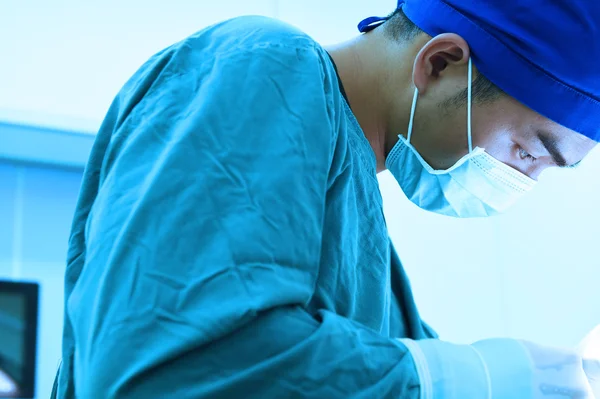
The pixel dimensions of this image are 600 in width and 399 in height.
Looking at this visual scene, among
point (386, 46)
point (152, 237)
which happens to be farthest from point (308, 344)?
point (386, 46)

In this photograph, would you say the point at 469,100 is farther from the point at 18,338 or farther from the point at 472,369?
the point at 18,338

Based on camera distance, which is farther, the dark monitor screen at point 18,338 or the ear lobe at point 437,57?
the dark monitor screen at point 18,338

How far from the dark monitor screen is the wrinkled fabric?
1.36 meters

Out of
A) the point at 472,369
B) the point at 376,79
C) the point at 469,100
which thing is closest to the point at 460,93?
the point at 469,100

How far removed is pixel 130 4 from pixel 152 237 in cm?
152

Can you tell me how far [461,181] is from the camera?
3.89ft

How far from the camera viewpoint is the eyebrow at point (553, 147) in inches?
43.3

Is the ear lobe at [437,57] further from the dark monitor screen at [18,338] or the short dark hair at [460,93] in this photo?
the dark monitor screen at [18,338]

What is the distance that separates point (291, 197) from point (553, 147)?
55 cm

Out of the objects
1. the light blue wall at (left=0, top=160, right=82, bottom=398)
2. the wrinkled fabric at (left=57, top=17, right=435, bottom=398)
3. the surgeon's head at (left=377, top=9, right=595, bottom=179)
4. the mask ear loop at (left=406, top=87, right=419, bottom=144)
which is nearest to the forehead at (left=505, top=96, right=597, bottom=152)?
the surgeon's head at (left=377, top=9, right=595, bottom=179)

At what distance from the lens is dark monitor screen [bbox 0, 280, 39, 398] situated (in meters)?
2.07

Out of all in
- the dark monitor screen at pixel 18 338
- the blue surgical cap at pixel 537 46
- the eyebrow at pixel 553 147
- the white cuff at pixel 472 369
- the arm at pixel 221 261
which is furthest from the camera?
the dark monitor screen at pixel 18 338

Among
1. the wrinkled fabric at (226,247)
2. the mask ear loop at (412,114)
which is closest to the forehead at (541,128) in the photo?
the mask ear loop at (412,114)

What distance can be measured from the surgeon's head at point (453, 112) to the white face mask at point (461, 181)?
0.04 ft
